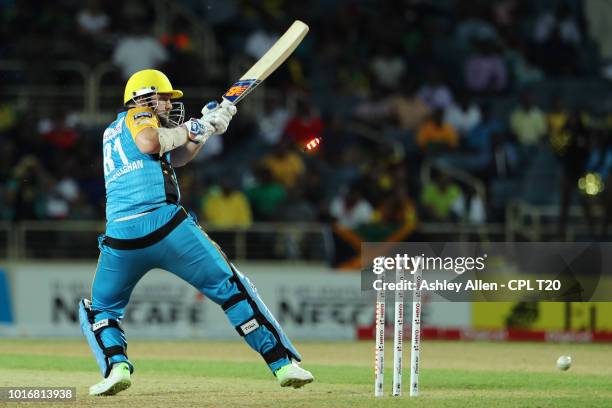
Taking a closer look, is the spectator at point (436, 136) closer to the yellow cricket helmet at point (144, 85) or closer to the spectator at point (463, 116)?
the spectator at point (463, 116)

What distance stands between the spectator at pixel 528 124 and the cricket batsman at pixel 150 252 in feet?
35.3

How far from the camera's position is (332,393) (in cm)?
959

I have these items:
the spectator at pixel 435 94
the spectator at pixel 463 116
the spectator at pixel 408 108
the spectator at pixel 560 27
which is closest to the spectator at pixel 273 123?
the spectator at pixel 408 108

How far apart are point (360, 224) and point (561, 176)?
2.95 meters

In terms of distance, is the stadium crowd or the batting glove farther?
the stadium crowd

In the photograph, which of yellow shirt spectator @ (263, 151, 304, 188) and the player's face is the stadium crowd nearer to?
yellow shirt spectator @ (263, 151, 304, 188)

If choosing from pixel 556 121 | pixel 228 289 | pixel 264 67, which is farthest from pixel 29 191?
pixel 228 289

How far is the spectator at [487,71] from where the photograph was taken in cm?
2008

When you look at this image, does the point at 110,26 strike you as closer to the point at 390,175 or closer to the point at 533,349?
the point at 390,175

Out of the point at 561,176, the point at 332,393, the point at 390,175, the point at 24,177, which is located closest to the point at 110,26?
the point at 24,177

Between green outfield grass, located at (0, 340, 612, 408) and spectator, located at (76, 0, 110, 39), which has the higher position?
spectator, located at (76, 0, 110, 39)

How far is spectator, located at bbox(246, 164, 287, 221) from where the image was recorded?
17.7 meters

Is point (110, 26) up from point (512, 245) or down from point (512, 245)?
up

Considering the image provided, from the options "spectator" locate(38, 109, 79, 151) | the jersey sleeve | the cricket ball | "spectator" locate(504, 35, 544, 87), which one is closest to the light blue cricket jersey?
the jersey sleeve
